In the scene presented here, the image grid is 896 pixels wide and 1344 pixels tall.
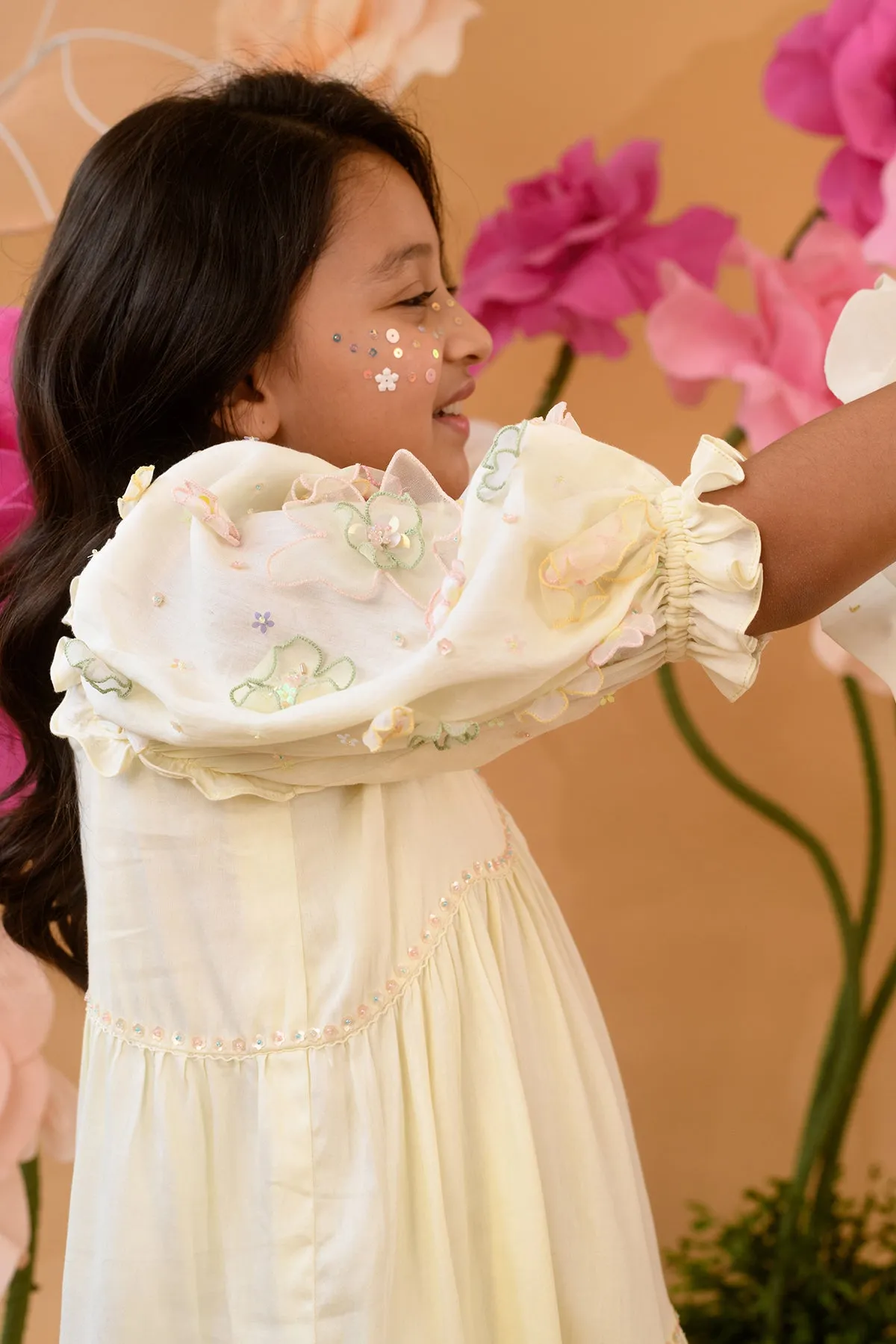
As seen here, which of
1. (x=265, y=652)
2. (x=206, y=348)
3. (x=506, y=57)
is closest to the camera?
(x=265, y=652)

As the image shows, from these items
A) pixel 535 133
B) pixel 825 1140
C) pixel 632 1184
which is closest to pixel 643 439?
pixel 535 133

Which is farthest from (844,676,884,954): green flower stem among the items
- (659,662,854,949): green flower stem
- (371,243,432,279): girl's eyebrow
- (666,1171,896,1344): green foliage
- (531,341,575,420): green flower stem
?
(371,243,432,279): girl's eyebrow

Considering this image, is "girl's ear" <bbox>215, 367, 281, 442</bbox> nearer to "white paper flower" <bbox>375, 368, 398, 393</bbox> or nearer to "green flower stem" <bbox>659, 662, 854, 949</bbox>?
"white paper flower" <bbox>375, 368, 398, 393</bbox>

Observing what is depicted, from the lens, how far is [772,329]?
1.03 meters

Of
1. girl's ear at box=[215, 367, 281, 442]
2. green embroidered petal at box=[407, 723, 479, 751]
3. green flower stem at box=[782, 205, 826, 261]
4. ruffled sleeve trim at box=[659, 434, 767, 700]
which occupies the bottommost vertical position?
green embroidered petal at box=[407, 723, 479, 751]

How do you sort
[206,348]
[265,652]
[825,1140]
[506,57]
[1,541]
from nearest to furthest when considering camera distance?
[265,652]
[206,348]
[1,541]
[825,1140]
[506,57]

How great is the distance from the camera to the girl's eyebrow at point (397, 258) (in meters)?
0.78

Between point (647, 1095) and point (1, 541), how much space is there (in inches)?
39.6

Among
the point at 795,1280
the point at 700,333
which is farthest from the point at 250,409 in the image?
the point at 795,1280

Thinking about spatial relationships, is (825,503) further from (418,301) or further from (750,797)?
(750,797)

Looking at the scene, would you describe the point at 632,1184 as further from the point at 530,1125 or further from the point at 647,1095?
the point at 647,1095

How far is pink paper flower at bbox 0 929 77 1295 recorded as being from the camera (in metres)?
1.08

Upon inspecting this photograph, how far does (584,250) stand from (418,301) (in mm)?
422

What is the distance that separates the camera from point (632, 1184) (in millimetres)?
755
